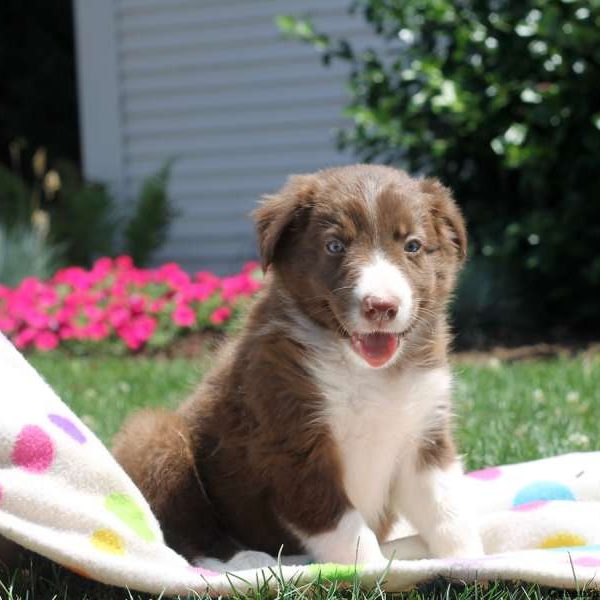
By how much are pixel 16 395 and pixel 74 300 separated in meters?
5.90

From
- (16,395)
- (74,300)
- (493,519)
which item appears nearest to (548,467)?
(493,519)

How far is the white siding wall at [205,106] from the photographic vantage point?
11.6m

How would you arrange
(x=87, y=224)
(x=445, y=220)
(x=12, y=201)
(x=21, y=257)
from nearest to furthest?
(x=445, y=220), (x=21, y=257), (x=87, y=224), (x=12, y=201)

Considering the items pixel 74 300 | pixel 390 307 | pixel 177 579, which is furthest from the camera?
pixel 74 300

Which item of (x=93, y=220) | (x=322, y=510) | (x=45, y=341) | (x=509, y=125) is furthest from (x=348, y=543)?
(x=93, y=220)

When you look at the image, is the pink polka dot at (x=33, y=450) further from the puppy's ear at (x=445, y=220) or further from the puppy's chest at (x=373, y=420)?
the puppy's ear at (x=445, y=220)

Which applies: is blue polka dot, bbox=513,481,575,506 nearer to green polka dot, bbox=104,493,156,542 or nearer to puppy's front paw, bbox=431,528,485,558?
puppy's front paw, bbox=431,528,485,558

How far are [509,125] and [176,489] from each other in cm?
524

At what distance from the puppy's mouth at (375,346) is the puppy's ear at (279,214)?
39 cm

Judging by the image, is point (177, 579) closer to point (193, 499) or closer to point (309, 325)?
point (193, 499)

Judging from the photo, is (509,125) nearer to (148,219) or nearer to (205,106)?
(148,219)

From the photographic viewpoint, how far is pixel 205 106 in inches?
475

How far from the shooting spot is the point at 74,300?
8.67m

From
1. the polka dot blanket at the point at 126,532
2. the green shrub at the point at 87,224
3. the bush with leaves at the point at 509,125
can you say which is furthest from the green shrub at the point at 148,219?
the polka dot blanket at the point at 126,532
